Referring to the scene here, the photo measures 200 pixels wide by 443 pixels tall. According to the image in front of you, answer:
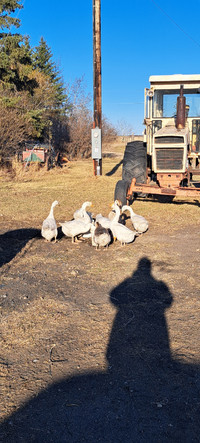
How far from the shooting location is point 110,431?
8.07ft

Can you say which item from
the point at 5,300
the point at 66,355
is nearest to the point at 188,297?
the point at 66,355

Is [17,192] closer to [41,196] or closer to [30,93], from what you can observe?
[41,196]

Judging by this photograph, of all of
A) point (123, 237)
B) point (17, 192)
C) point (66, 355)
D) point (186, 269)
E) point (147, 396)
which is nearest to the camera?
point (147, 396)

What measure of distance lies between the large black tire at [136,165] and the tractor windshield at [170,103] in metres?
1.01

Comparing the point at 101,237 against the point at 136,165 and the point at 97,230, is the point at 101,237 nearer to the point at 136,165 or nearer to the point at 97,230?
the point at 97,230

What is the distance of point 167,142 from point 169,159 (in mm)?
383

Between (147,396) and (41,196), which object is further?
(41,196)

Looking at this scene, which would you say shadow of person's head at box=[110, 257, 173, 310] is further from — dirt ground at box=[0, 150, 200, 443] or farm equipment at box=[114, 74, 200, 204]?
farm equipment at box=[114, 74, 200, 204]

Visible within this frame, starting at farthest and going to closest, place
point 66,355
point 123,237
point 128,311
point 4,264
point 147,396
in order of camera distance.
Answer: point 123,237 < point 4,264 < point 128,311 < point 66,355 < point 147,396

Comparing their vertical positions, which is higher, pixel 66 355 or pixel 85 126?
pixel 85 126

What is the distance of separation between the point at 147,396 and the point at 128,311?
138 centimetres

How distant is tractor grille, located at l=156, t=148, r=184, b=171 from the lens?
845cm

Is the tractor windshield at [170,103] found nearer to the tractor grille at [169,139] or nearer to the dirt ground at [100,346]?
the tractor grille at [169,139]

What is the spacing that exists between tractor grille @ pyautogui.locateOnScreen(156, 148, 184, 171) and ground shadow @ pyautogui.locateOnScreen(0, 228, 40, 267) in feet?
10.4
